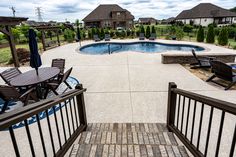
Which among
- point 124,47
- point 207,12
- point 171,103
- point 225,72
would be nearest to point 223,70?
point 225,72

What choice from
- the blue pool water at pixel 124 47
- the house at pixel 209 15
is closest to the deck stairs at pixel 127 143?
the blue pool water at pixel 124 47

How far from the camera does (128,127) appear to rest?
136 inches

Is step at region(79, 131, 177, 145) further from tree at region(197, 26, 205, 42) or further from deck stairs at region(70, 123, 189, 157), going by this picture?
tree at region(197, 26, 205, 42)

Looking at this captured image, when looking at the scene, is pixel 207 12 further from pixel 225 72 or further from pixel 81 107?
pixel 81 107

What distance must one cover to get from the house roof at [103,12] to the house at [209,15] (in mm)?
16116

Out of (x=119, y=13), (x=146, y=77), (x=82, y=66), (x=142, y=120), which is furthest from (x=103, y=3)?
(x=142, y=120)

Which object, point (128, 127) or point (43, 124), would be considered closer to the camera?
point (128, 127)

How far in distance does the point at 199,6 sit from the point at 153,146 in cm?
4682

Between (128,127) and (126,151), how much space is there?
1179mm

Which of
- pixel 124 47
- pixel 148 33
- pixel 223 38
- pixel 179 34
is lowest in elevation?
pixel 124 47

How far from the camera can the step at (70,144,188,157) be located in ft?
7.26

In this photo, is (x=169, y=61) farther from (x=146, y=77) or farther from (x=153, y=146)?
(x=153, y=146)

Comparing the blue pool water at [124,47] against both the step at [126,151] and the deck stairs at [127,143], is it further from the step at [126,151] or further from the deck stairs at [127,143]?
the step at [126,151]

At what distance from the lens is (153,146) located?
2.38 metres
